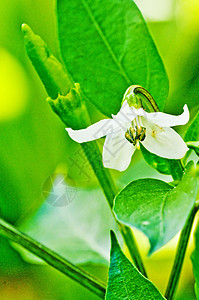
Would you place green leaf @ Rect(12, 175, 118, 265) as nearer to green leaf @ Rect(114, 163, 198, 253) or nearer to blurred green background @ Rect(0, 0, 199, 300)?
blurred green background @ Rect(0, 0, 199, 300)

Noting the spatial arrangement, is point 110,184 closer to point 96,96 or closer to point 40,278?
point 96,96

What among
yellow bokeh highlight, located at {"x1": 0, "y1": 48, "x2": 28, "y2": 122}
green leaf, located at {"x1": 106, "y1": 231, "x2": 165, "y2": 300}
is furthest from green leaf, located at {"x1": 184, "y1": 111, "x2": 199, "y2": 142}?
yellow bokeh highlight, located at {"x1": 0, "y1": 48, "x2": 28, "y2": 122}

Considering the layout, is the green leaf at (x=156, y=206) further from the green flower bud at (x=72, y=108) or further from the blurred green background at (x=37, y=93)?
the blurred green background at (x=37, y=93)

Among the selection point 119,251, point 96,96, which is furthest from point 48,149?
point 119,251

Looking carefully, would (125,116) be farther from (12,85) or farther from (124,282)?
(12,85)

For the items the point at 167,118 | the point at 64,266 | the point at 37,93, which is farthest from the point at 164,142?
the point at 37,93

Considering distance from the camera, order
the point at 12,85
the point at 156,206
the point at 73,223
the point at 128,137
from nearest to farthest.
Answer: the point at 156,206 → the point at 128,137 → the point at 73,223 → the point at 12,85
